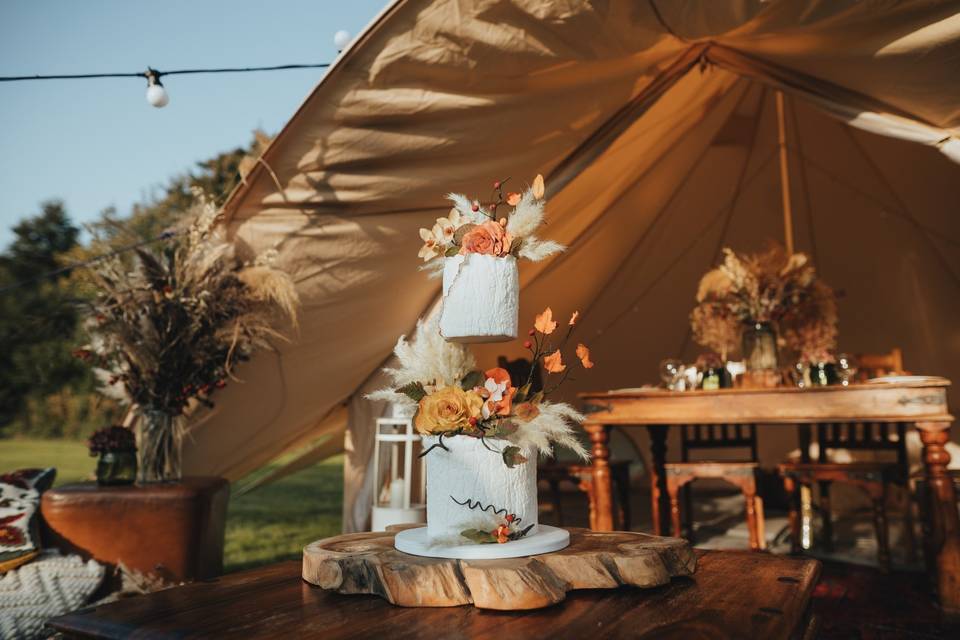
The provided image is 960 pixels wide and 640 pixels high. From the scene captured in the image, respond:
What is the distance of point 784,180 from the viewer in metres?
5.10

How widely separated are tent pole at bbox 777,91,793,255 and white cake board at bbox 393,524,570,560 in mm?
4036

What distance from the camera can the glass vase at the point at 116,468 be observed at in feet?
8.55

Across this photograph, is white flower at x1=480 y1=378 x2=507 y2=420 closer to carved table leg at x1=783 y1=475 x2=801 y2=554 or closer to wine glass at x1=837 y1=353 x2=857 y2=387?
wine glass at x1=837 y1=353 x2=857 y2=387

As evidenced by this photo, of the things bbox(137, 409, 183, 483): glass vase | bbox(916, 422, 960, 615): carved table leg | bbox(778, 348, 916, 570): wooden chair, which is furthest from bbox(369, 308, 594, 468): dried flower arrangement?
bbox(778, 348, 916, 570): wooden chair

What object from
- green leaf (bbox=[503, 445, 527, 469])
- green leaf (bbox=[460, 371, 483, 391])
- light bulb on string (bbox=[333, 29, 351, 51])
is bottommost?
green leaf (bbox=[503, 445, 527, 469])

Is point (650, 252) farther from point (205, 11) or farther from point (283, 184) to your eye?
point (205, 11)

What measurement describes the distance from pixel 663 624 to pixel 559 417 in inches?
16.1

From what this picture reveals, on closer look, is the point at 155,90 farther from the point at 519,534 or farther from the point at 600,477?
the point at 600,477

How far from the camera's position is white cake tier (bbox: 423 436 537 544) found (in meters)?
1.34

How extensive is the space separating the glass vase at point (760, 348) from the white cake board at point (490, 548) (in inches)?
87.8

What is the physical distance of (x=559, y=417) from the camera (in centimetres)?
137

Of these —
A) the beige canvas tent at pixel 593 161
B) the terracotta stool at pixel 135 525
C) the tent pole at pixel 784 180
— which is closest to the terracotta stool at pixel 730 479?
the beige canvas tent at pixel 593 161

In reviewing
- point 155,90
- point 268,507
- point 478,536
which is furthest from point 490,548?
point 268,507

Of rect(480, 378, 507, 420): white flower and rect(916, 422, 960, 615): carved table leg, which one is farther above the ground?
rect(480, 378, 507, 420): white flower
